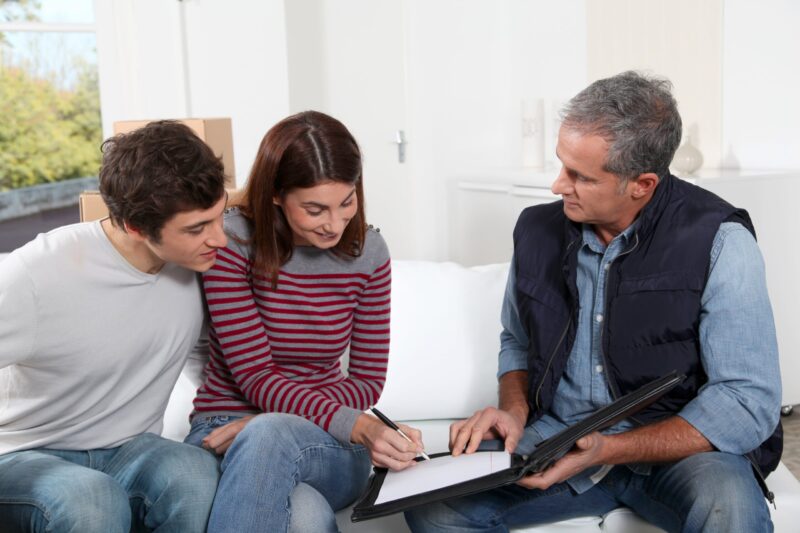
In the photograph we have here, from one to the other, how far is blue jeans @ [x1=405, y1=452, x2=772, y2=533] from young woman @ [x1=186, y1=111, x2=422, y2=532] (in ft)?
0.65

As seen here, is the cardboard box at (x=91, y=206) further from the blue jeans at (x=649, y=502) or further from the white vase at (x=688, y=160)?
the white vase at (x=688, y=160)

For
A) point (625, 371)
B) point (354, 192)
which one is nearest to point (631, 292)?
point (625, 371)

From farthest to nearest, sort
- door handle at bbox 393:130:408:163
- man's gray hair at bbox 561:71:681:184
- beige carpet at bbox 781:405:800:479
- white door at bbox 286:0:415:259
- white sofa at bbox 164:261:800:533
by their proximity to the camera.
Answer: door handle at bbox 393:130:408:163 < white door at bbox 286:0:415:259 < beige carpet at bbox 781:405:800:479 < white sofa at bbox 164:261:800:533 < man's gray hair at bbox 561:71:681:184

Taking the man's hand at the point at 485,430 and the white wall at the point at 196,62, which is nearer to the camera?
the man's hand at the point at 485,430

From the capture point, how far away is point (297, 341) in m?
1.86

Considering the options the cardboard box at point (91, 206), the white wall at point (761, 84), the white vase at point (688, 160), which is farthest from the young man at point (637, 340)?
the white wall at point (761, 84)

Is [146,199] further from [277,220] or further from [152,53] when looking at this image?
[152,53]

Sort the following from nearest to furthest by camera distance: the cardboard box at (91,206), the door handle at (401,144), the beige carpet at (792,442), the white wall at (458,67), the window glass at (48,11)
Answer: the cardboard box at (91,206) < the beige carpet at (792,442) < the white wall at (458,67) < the window glass at (48,11) < the door handle at (401,144)

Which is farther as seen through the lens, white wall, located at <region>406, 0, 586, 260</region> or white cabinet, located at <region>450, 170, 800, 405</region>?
white wall, located at <region>406, 0, 586, 260</region>

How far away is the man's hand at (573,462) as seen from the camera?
154 centimetres

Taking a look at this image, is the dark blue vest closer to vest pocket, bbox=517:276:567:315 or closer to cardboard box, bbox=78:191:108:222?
vest pocket, bbox=517:276:567:315

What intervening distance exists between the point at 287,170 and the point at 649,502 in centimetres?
89

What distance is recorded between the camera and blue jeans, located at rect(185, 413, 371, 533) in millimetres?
1551

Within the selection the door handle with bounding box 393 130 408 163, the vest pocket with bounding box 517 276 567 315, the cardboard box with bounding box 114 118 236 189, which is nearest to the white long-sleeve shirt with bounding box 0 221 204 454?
the vest pocket with bounding box 517 276 567 315
